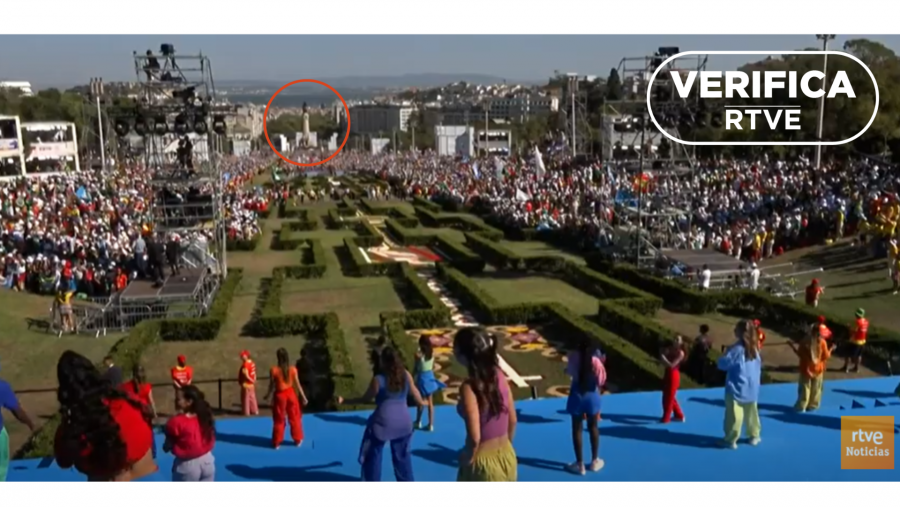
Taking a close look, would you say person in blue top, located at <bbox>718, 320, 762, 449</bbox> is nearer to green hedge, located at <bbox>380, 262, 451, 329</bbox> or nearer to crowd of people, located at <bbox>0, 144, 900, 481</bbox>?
crowd of people, located at <bbox>0, 144, 900, 481</bbox>

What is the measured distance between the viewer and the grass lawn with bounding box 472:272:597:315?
2059cm

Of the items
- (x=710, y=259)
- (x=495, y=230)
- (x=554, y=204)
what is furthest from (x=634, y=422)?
(x=554, y=204)

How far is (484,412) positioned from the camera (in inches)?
229

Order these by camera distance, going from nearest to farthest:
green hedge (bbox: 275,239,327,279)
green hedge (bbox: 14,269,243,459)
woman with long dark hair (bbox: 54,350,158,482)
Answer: woman with long dark hair (bbox: 54,350,158,482) < green hedge (bbox: 14,269,243,459) < green hedge (bbox: 275,239,327,279)

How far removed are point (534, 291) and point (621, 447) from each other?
1406cm

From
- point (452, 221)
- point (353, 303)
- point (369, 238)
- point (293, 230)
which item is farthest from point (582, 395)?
point (452, 221)

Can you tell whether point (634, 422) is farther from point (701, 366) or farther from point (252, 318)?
point (252, 318)

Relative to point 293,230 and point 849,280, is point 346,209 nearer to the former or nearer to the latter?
point 293,230

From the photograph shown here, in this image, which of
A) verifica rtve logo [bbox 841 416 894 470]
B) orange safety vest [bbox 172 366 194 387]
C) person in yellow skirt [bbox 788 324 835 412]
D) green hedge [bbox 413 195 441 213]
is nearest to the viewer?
verifica rtve logo [bbox 841 416 894 470]

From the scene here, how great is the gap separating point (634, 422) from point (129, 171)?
45.9 metres

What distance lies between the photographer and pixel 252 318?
63.3 ft

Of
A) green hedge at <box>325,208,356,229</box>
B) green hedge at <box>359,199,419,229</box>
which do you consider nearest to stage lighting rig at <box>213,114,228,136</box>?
green hedge at <box>325,208,356,229</box>

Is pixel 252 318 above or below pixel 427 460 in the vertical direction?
below

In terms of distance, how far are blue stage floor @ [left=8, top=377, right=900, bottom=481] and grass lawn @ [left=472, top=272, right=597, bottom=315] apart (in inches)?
391
